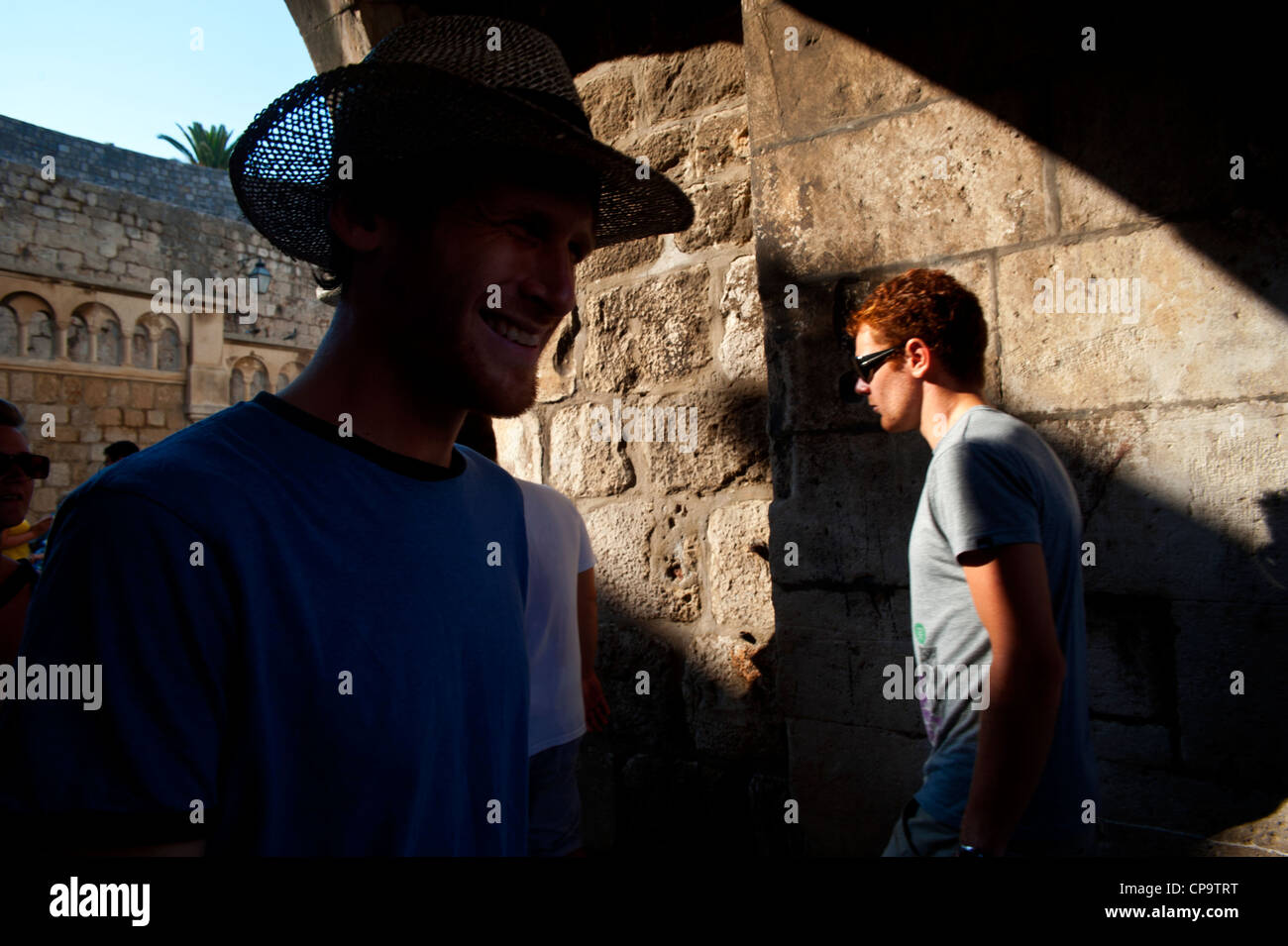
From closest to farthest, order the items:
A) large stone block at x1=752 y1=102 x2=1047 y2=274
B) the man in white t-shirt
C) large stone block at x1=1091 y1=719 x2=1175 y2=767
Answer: large stone block at x1=1091 y1=719 x2=1175 y2=767, large stone block at x1=752 y1=102 x2=1047 y2=274, the man in white t-shirt

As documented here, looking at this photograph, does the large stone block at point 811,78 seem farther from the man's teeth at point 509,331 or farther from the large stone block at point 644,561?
the man's teeth at point 509,331

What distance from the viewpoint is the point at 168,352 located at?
13391 mm

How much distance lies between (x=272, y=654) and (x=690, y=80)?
236cm

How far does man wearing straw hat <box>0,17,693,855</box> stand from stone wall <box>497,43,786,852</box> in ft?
4.11

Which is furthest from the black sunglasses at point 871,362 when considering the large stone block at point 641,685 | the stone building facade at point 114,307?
the stone building facade at point 114,307

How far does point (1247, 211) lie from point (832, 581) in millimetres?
1160

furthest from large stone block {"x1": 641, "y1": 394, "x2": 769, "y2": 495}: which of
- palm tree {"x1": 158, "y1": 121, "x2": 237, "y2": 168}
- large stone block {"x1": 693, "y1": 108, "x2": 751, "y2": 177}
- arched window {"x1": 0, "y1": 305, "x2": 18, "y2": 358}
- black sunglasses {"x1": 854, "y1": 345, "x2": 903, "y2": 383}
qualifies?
palm tree {"x1": 158, "y1": 121, "x2": 237, "y2": 168}

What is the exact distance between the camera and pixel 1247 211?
1.55m

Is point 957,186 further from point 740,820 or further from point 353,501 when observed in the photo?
point 740,820

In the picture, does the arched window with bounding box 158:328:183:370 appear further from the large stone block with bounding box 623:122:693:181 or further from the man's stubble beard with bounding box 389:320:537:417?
the man's stubble beard with bounding box 389:320:537:417

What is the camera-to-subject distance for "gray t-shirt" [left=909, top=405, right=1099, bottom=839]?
1329 millimetres

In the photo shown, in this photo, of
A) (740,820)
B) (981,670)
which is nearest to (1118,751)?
(981,670)

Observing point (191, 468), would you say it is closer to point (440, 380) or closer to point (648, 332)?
point (440, 380)
